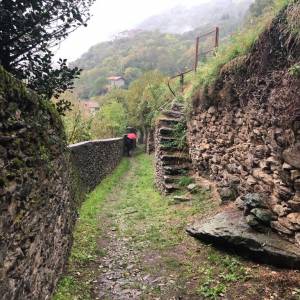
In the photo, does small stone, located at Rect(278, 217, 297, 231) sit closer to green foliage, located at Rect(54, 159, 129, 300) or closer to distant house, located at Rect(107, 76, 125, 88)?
green foliage, located at Rect(54, 159, 129, 300)

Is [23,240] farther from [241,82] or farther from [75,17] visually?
[241,82]

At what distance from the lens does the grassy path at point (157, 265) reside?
4539mm

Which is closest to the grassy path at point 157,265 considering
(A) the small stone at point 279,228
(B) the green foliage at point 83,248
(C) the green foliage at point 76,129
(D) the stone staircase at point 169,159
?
(B) the green foliage at point 83,248

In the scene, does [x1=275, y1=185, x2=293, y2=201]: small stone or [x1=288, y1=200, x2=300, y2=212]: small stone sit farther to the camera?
[x1=275, y1=185, x2=293, y2=201]: small stone

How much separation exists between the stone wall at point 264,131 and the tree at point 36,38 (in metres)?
2.97

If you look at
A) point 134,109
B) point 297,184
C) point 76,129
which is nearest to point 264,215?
point 297,184

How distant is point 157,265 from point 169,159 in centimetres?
560

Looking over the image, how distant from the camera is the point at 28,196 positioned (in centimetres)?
334

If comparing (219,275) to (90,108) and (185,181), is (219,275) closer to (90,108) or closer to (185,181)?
(185,181)

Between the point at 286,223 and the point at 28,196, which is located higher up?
the point at 28,196

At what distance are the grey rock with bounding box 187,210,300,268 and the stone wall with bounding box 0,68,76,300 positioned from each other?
2.37 meters

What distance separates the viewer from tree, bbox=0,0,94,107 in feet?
16.0

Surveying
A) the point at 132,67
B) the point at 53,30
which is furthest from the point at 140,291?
the point at 132,67

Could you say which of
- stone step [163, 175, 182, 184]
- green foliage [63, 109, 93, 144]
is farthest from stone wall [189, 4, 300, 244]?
green foliage [63, 109, 93, 144]
